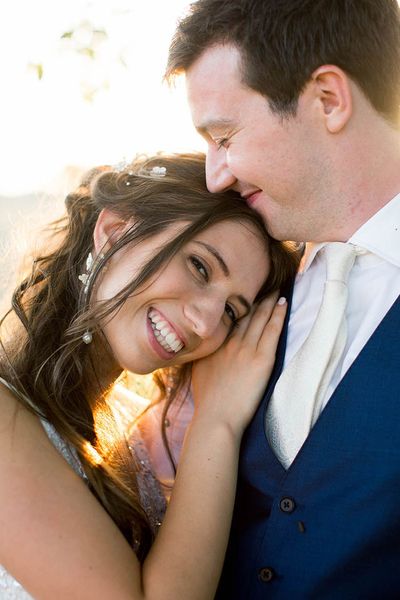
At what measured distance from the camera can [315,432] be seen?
2182mm

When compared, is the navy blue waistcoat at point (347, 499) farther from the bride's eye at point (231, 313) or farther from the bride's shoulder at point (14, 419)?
the bride's shoulder at point (14, 419)

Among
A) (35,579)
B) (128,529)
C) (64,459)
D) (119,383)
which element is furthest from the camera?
(119,383)

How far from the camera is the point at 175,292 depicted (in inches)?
98.1

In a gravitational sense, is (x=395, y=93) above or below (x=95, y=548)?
above

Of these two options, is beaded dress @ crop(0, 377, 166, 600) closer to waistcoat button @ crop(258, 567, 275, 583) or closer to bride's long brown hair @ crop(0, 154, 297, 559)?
bride's long brown hair @ crop(0, 154, 297, 559)

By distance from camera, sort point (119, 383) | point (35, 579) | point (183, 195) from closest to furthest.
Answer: point (35, 579), point (183, 195), point (119, 383)

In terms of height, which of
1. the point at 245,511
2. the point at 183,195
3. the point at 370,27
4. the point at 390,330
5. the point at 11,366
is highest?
the point at 370,27

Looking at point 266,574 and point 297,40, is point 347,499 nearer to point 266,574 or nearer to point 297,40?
point 266,574

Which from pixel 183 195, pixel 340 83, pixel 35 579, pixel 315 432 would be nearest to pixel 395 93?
pixel 340 83

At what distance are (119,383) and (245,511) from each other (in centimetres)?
90

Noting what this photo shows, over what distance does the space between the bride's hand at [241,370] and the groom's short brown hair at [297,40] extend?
2.24 feet

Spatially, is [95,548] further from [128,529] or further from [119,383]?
[119,383]

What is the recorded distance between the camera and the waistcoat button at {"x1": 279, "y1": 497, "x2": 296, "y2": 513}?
2184 mm

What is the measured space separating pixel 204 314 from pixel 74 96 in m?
1.40
